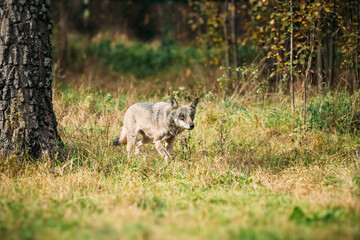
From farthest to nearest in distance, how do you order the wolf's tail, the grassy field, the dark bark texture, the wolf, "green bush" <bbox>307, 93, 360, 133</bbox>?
"green bush" <bbox>307, 93, 360, 133</bbox> → the wolf's tail → the wolf → the dark bark texture → the grassy field

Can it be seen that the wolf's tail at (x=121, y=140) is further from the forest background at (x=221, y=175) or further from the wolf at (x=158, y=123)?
the forest background at (x=221, y=175)

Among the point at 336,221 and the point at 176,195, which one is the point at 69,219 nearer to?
the point at 176,195

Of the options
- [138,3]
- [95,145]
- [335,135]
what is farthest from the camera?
[138,3]

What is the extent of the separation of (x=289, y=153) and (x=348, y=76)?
13.4ft

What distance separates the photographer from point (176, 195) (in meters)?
4.24

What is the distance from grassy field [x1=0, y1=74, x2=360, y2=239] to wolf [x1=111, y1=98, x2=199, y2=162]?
236mm

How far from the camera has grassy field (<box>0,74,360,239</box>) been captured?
3109 mm

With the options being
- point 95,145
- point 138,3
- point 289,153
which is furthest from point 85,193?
point 138,3

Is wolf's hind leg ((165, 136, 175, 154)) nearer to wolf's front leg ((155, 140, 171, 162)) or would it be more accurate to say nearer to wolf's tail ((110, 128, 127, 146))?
wolf's front leg ((155, 140, 171, 162))

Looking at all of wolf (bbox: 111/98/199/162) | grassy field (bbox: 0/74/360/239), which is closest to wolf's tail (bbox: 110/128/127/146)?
wolf (bbox: 111/98/199/162)

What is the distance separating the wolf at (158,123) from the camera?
593 centimetres

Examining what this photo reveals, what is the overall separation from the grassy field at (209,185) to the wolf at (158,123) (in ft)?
0.78

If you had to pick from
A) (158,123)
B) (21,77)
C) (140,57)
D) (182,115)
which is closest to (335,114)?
(182,115)

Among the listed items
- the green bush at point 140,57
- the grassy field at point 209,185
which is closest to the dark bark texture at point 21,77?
the grassy field at point 209,185
